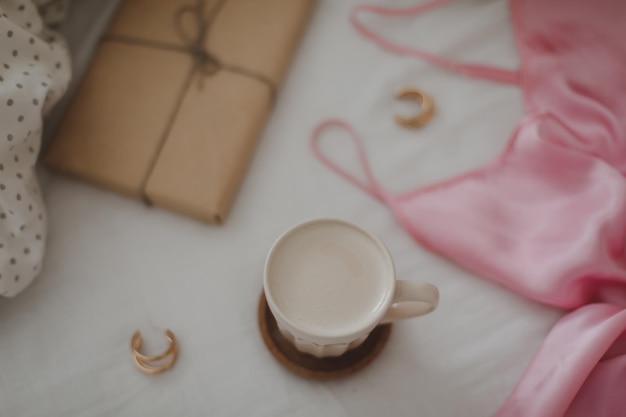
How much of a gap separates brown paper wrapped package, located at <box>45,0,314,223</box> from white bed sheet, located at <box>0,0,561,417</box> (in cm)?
3

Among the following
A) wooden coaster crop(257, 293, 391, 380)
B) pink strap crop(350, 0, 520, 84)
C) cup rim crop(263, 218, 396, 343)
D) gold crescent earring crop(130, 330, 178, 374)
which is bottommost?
gold crescent earring crop(130, 330, 178, 374)

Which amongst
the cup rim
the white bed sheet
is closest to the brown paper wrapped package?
the white bed sheet

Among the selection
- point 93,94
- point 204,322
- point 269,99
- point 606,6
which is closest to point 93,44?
point 93,94

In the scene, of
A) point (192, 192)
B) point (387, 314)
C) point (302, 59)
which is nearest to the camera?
point (387, 314)

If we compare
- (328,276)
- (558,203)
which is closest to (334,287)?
(328,276)

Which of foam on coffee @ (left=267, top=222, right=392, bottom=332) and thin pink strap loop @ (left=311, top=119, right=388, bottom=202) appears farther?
thin pink strap loop @ (left=311, top=119, right=388, bottom=202)

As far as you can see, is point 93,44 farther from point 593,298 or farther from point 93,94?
point 593,298

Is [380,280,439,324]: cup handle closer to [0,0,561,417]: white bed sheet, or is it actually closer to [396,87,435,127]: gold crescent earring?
[0,0,561,417]: white bed sheet

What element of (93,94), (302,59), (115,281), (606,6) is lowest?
(115,281)

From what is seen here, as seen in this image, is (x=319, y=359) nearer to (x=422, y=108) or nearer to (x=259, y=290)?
(x=259, y=290)

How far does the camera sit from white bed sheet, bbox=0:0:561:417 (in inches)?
19.2

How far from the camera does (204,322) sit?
51 centimetres

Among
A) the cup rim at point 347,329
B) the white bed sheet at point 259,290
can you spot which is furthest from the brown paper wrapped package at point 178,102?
the cup rim at point 347,329

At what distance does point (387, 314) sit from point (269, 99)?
0.87ft
